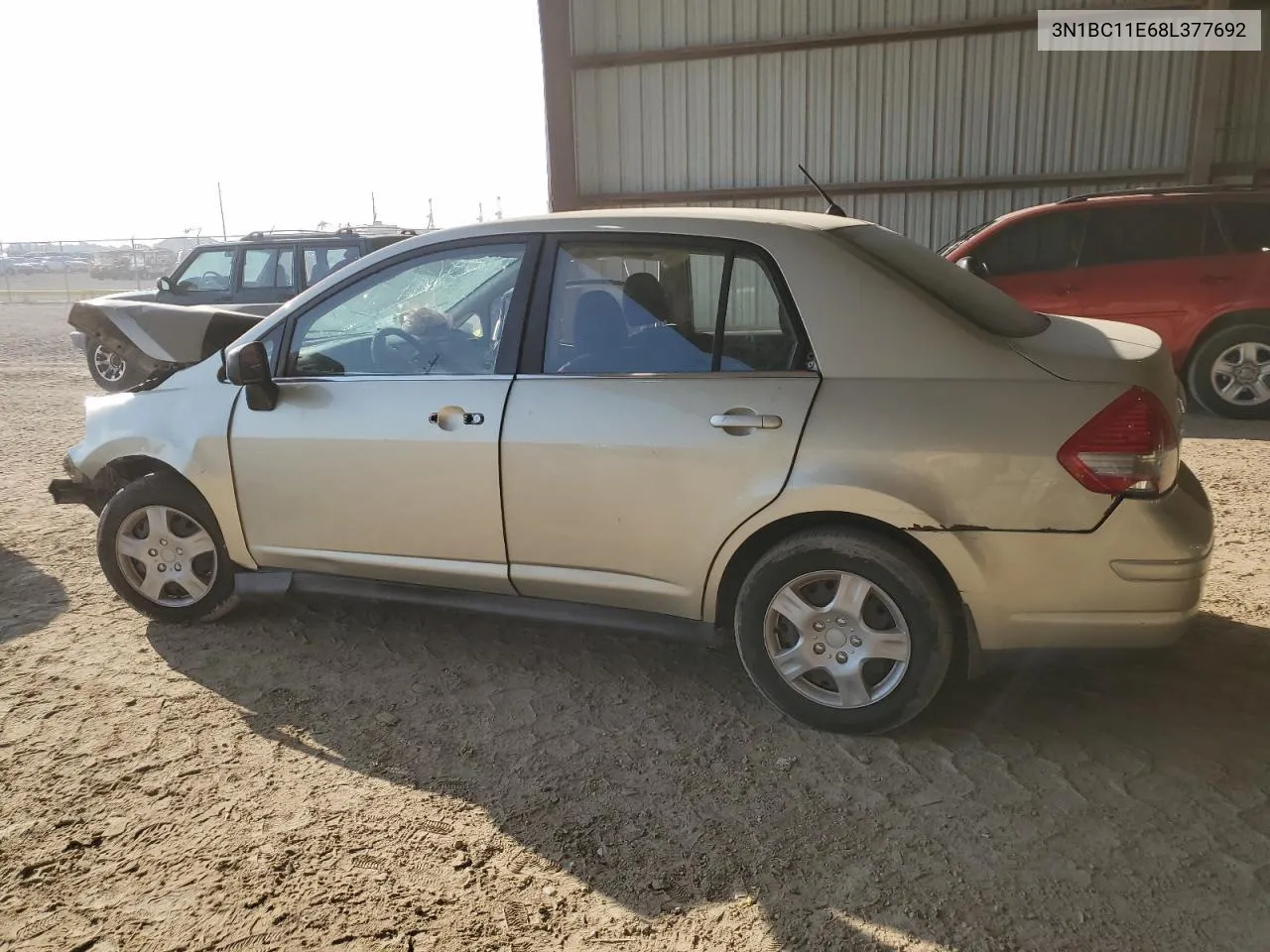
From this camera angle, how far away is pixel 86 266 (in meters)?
43.7

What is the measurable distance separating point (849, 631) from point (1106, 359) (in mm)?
1121

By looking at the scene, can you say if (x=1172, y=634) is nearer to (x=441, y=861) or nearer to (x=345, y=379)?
(x=441, y=861)

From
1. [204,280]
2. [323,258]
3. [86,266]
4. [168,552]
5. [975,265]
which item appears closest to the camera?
[168,552]

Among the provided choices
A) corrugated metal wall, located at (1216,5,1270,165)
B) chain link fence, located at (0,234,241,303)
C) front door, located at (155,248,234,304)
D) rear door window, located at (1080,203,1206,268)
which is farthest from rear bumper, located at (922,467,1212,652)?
chain link fence, located at (0,234,241,303)

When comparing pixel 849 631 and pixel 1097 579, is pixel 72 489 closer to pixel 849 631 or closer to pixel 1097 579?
pixel 849 631

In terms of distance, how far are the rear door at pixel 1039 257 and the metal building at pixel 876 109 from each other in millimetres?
3519

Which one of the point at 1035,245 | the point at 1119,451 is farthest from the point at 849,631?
the point at 1035,245

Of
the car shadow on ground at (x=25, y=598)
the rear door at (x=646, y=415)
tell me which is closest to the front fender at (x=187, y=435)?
the car shadow on ground at (x=25, y=598)

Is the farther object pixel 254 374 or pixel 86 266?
pixel 86 266

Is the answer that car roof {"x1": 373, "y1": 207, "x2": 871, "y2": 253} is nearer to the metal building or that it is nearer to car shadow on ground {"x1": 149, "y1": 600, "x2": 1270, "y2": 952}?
car shadow on ground {"x1": 149, "y1": 600, "x2": 1270, "y2": 952}

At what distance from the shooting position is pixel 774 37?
1238cm

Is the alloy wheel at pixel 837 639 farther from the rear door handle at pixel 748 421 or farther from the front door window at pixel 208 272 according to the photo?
the front door window at pixel 208 272

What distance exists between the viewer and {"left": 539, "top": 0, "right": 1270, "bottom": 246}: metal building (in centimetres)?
1152

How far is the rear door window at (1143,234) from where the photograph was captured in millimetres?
8203
